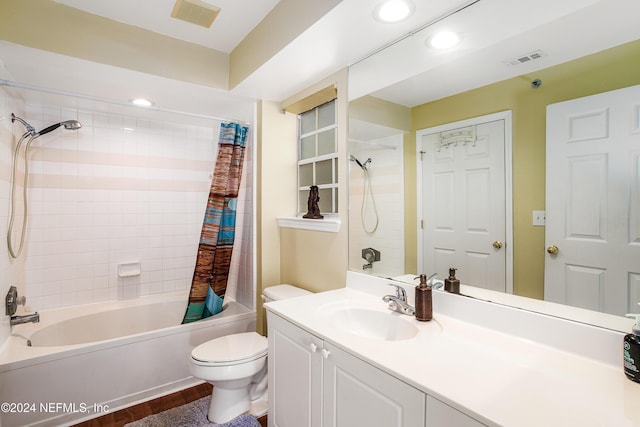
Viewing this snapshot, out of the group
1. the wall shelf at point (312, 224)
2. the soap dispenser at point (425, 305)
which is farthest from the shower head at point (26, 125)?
the soap dispenser at point (425, 305)

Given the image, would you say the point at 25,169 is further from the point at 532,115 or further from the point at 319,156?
the point at 532,115

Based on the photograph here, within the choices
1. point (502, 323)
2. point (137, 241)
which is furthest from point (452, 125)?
point (137, 241)

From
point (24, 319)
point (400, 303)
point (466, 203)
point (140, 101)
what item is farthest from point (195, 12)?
point (24, 319)

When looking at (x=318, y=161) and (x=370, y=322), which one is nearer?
(x=370, y=322)

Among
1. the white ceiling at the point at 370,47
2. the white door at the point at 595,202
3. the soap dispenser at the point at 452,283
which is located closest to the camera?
the white door at the point at 595,202

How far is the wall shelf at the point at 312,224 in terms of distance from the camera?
2002mm

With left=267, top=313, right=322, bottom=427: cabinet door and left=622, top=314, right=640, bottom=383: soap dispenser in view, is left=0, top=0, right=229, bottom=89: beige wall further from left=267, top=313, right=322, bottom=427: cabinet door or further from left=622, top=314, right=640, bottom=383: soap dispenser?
left=622, top=314, right=640, bottom=383: soap dispenser

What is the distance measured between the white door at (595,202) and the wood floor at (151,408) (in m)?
1.78

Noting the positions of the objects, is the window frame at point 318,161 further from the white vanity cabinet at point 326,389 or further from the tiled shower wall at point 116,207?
the white vanity cabinet at point 326,389

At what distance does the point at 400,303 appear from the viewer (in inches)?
56.1

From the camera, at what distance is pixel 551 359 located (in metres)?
0.99

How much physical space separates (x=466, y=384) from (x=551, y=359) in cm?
38

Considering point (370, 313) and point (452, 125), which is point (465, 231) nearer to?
point (452, 125)

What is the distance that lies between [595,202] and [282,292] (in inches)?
68.7
